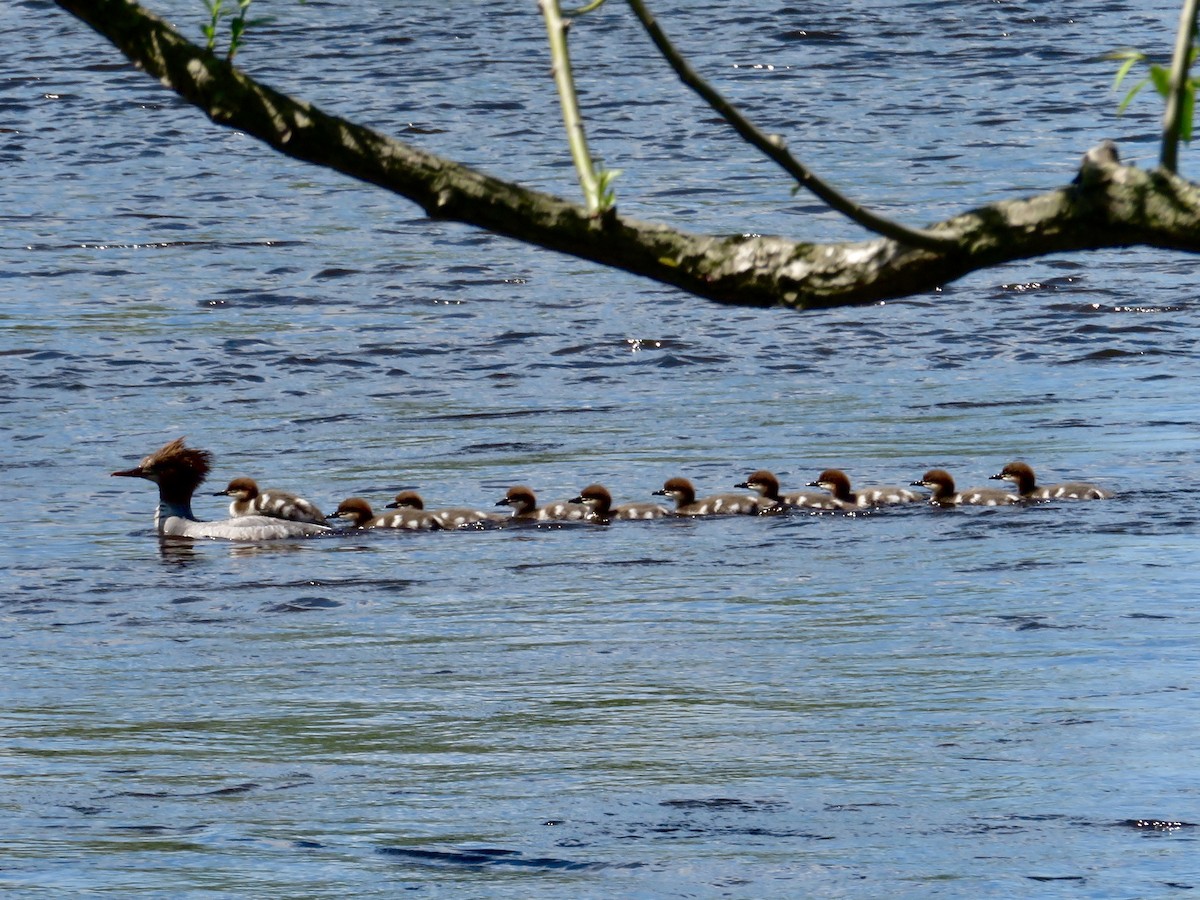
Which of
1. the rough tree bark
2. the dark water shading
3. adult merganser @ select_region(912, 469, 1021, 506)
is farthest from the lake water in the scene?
the rough tree bark

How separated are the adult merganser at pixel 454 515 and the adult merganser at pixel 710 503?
0.88m

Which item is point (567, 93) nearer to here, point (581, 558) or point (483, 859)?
point (483, 859)

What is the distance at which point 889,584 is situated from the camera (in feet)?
35.4

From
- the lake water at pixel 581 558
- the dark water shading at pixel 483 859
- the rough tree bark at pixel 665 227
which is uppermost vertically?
the rough tree bark at pixel 665 227

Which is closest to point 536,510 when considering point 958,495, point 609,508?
point 609,508

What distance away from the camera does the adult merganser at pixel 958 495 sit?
472 inches

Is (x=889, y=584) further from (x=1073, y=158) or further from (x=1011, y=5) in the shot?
(x=1011, y=5)

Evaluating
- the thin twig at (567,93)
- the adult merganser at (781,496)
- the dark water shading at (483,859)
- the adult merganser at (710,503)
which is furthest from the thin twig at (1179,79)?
the adult merganser at (710,503)

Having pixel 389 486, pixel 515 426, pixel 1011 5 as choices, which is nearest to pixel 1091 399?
pixel 515 426

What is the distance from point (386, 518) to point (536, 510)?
774 millimetres

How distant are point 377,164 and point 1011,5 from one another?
31.9 m

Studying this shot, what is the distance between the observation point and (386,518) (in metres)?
12.1

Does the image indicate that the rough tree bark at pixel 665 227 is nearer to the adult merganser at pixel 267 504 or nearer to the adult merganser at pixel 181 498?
the adult merganser at pixel 267 504

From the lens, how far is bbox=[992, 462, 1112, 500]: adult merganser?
12.0 meters
